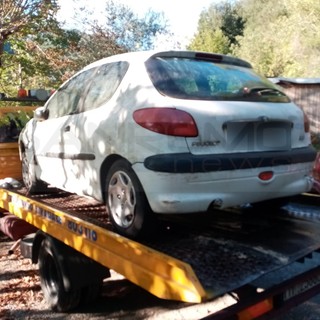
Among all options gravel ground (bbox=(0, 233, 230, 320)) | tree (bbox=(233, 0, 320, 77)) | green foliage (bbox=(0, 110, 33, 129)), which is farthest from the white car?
tree (bbox=(233, 0, 320, 77))

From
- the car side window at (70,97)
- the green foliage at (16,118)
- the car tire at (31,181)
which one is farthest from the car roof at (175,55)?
the green foliage at (16,118)

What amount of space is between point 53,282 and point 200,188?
1.97 metres

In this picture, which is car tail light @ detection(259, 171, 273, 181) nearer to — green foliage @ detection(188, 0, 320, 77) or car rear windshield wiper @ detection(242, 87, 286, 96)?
car rear windshield wiper @ detection(242, 87, 286, 96)

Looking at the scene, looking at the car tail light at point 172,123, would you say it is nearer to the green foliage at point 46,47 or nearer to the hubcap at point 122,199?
the hubcap at point 122,199

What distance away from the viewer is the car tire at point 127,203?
9.98 ft

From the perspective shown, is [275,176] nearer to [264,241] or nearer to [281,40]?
[264,241]

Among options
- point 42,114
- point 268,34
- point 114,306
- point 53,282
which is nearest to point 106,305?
point 114,306

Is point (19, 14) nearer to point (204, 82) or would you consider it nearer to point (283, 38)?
point (204, 82)

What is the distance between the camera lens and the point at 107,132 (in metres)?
3.31

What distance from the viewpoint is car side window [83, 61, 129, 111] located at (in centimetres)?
348

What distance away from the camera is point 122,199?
3.23 meters

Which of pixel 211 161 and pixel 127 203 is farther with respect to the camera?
pixel 127 203

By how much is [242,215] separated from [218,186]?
3.33ft

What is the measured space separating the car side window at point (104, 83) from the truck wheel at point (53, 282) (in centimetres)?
131
